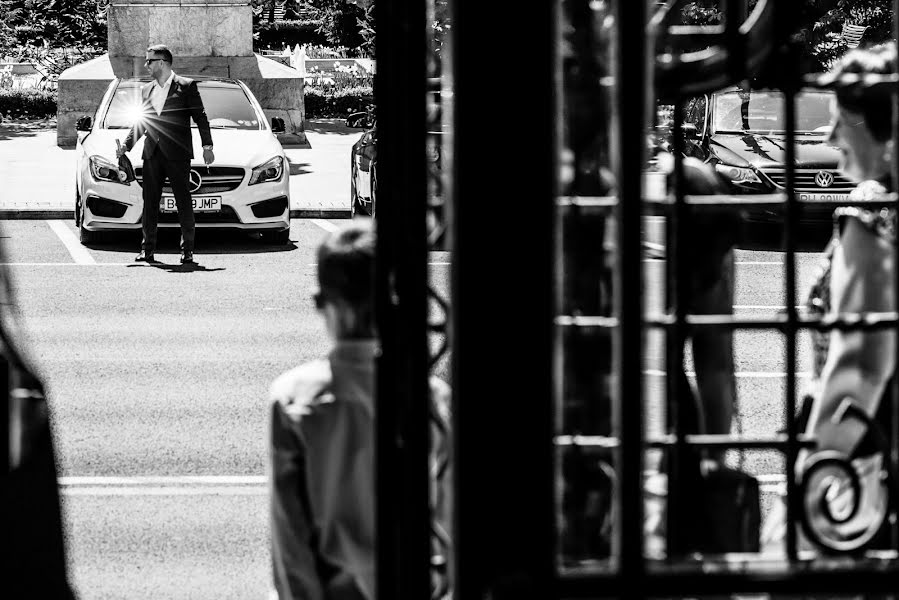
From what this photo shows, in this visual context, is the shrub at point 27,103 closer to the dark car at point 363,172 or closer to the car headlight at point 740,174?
the dark car at point 363,172

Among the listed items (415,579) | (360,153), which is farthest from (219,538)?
(360,153)

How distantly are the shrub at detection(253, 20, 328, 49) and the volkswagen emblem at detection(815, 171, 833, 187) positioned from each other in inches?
1309

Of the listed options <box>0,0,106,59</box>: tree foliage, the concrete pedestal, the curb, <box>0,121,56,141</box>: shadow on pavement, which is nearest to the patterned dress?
the curb

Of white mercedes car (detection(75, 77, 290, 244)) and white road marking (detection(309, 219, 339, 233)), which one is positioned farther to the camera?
white road marking (detection(309, 219, 339, 233))

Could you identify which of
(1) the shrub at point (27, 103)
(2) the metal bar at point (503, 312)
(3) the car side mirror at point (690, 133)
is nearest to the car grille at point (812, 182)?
(3) the car side mirror at point (690, 133)

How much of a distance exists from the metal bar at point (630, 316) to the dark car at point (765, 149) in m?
12.0

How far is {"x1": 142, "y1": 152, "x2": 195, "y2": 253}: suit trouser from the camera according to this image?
40.9 feet

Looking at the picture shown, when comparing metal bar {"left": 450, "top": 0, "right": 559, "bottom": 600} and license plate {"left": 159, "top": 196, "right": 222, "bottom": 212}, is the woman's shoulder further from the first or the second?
license plate {"left": 159, "top": 196, "right": 222, "bottom": 212}

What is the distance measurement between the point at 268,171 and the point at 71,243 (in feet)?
6.62

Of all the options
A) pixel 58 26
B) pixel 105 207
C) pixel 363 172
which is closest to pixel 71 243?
pixel 105 207

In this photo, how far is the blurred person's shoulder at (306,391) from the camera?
2.91 metres

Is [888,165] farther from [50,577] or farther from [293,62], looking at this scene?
[293,62]

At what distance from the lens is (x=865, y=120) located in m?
3.21

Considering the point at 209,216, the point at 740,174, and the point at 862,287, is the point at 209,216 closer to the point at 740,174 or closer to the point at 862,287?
the point at 740,174
